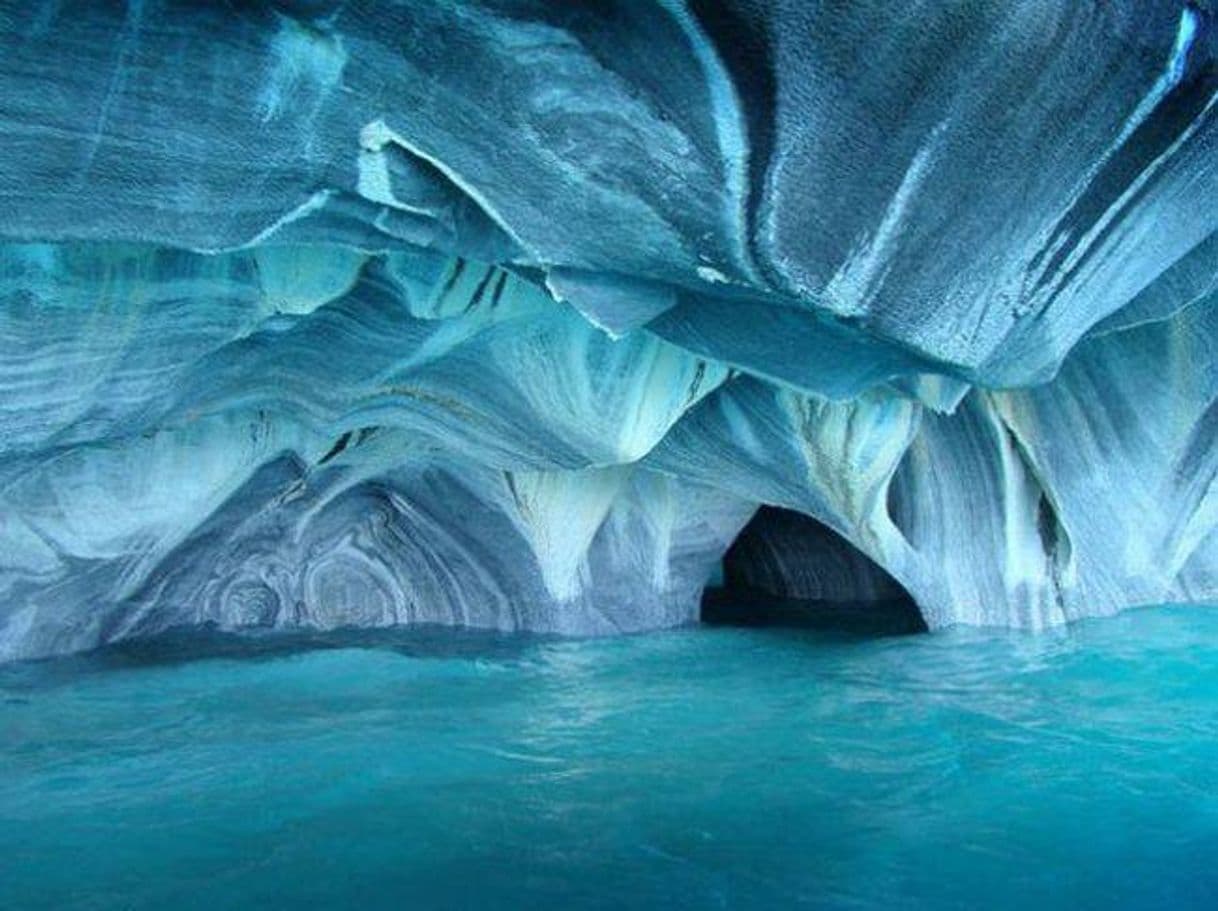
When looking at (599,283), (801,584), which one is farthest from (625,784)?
(801,584)

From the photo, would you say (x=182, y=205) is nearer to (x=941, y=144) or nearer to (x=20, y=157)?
(x=20, y=157)

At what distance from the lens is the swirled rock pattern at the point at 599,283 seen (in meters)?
3.02

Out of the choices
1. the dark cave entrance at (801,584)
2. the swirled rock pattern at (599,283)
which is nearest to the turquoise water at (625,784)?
the swirled rock pattern at (599,283)

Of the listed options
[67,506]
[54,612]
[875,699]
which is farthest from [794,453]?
[54,612]

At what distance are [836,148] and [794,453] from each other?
3989 mm

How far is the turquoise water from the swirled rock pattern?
124 centimetres

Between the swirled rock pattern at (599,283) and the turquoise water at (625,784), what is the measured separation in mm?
1241

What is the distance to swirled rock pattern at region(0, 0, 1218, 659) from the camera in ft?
9.90

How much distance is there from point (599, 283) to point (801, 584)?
8902 mm

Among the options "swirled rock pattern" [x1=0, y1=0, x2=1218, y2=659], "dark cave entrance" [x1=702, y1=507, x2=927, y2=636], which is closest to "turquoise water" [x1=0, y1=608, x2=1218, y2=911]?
"swirled rock pattern" [x1=0, y1=0, x2=1218, y2=659]

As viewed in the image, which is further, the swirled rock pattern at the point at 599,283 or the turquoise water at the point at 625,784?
the turquoise water at the point at 625,784

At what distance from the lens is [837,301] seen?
3699mm

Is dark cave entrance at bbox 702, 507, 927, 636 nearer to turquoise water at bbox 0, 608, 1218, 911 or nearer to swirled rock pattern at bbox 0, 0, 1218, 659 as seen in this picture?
swirled rock pattern at bbox 0, 0, 1218, 659

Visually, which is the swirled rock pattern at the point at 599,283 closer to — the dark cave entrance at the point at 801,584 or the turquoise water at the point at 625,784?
the turquoise water at the point at 625,784
